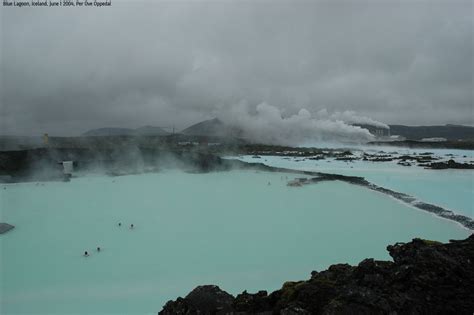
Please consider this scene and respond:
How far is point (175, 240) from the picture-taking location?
8891mm

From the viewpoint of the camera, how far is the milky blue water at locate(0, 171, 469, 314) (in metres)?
6.16

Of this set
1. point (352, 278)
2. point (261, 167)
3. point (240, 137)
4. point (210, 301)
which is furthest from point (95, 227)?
point (240, 137)

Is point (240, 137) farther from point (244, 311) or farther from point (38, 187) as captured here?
point (244, 311)

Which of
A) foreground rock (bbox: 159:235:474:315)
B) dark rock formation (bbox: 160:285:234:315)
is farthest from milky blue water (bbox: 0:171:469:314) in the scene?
foreground rock (bbox: 159:235:474:315)

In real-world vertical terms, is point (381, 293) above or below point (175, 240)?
above

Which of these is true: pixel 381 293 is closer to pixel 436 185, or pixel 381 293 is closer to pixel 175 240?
pixel 175 240

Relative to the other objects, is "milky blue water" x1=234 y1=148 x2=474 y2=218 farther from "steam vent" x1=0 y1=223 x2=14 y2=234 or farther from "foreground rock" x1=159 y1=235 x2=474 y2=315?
"steam vent" x1=0 y1=223 x2=14 y2=234

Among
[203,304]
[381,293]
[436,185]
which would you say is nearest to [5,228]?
[203,304]

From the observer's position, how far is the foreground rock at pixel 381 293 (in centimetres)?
303

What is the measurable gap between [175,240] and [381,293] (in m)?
6.68

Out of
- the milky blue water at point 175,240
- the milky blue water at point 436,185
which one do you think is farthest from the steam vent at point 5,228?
the milky blue water at point 436,185

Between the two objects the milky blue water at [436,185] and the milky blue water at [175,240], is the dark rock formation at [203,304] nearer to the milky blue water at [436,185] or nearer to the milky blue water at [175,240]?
the milky blue water at [175,240]

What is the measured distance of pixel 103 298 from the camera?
586cm

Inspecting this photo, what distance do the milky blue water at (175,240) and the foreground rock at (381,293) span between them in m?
2.58
